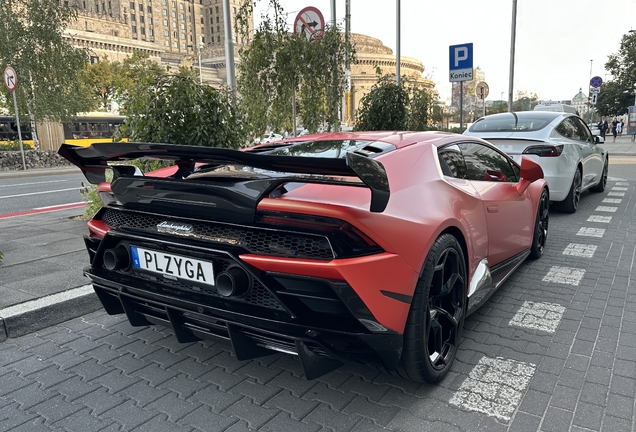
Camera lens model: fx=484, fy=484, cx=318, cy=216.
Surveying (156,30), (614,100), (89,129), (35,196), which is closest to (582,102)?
(614,100)

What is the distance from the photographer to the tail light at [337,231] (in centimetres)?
205

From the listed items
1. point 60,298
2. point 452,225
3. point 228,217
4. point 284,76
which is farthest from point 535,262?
point 284,76

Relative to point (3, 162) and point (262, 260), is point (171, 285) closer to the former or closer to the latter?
point (262, 260)

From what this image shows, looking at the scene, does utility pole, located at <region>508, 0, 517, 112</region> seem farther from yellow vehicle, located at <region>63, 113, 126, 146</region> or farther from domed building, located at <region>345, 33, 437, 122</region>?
A: domed building, located at <region>345, 33, 437, 122</region>

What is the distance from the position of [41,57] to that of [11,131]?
608 centimetres

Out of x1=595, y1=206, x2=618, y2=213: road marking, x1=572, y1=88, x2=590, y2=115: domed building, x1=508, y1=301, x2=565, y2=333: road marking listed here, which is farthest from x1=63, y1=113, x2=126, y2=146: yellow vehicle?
x1=572, y1=88, x2=590, y2=115: domed building

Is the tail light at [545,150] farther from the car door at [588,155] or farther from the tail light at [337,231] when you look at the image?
the tail light at [337,231]

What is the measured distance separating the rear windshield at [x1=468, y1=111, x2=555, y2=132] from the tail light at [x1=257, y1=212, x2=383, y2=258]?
591cm

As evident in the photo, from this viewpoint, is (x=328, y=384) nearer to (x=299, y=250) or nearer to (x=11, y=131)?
(x=299, y=250)

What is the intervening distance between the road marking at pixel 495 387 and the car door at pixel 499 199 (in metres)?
0.80

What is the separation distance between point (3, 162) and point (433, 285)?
22848 millimetres

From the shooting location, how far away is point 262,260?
2121 mm

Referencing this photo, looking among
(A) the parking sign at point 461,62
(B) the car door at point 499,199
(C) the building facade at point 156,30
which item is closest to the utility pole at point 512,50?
(A) the parking sign at point 461,62

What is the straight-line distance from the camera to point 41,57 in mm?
22859
